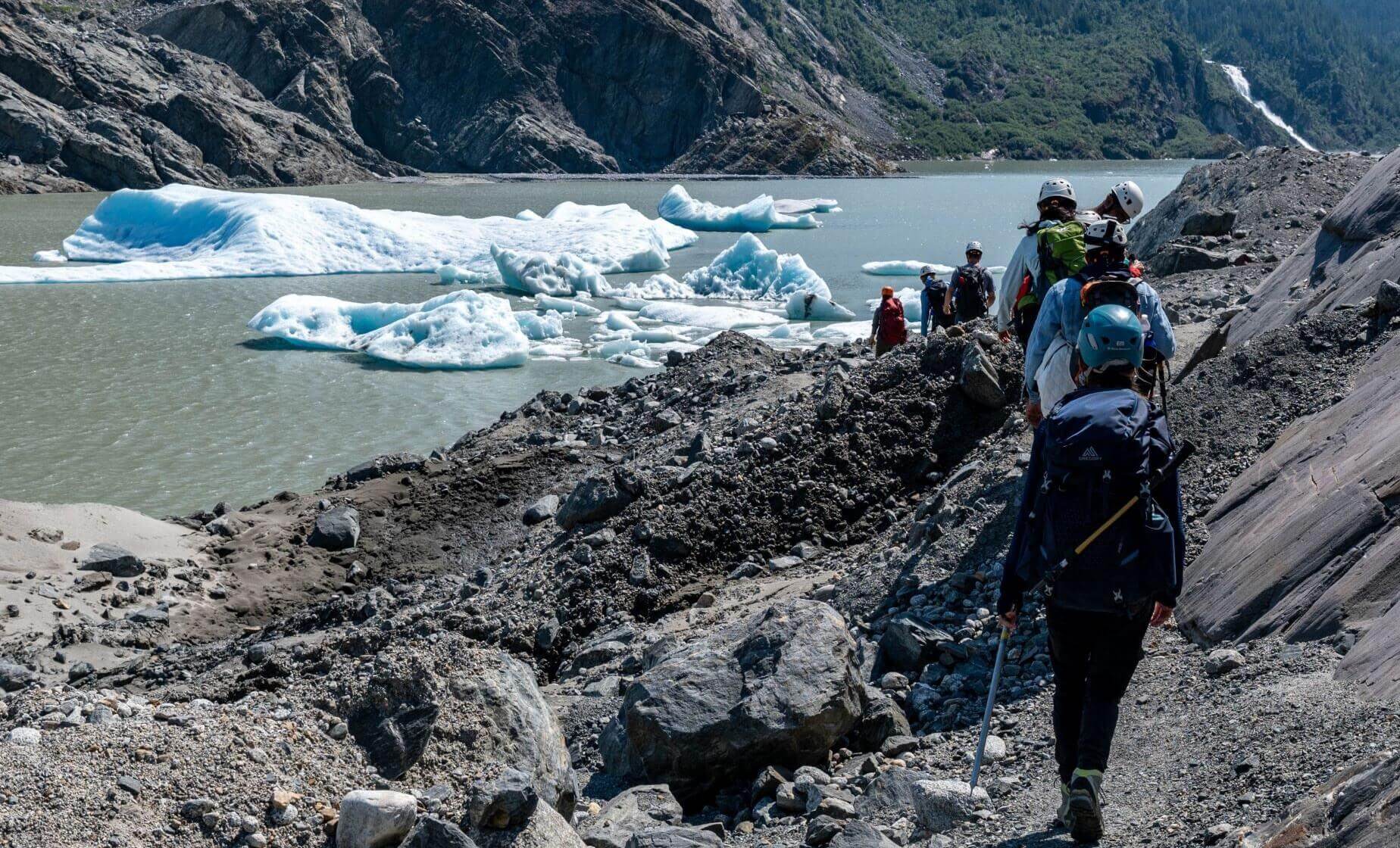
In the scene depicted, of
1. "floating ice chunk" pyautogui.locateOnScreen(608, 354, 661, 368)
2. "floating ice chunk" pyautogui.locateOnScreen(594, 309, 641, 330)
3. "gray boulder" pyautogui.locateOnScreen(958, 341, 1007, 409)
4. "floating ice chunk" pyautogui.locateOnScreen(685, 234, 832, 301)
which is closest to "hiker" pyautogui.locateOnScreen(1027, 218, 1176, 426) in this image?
A: "gray boulder" pyautogui.locateOnScreen(958, 341, 1007, 409)

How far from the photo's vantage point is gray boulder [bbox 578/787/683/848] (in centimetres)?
401

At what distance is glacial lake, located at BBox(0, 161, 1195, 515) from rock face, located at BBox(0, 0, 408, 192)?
66.7 feet

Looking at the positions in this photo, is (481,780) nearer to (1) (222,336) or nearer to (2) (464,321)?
(2) (464,321)

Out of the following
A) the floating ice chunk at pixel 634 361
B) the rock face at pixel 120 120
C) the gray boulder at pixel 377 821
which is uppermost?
the gray boulder at pixel 377 821

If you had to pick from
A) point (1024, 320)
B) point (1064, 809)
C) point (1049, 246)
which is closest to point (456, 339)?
point (1024, 320)

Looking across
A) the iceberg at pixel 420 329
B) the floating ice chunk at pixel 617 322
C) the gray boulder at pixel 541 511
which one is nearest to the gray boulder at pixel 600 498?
the gray boulder at pixel 541 511

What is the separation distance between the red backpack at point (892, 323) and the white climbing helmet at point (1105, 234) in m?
7.07

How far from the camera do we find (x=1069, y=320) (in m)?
4.43

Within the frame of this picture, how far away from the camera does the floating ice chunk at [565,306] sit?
25922 mm

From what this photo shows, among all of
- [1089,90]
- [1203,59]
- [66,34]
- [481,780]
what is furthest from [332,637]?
[1203,59]

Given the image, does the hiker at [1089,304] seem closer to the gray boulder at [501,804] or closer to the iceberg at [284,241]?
the gray boulder at [501,804]

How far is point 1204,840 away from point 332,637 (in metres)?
5.16

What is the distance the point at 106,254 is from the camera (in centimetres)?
3189

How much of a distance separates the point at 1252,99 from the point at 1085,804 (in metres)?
181
